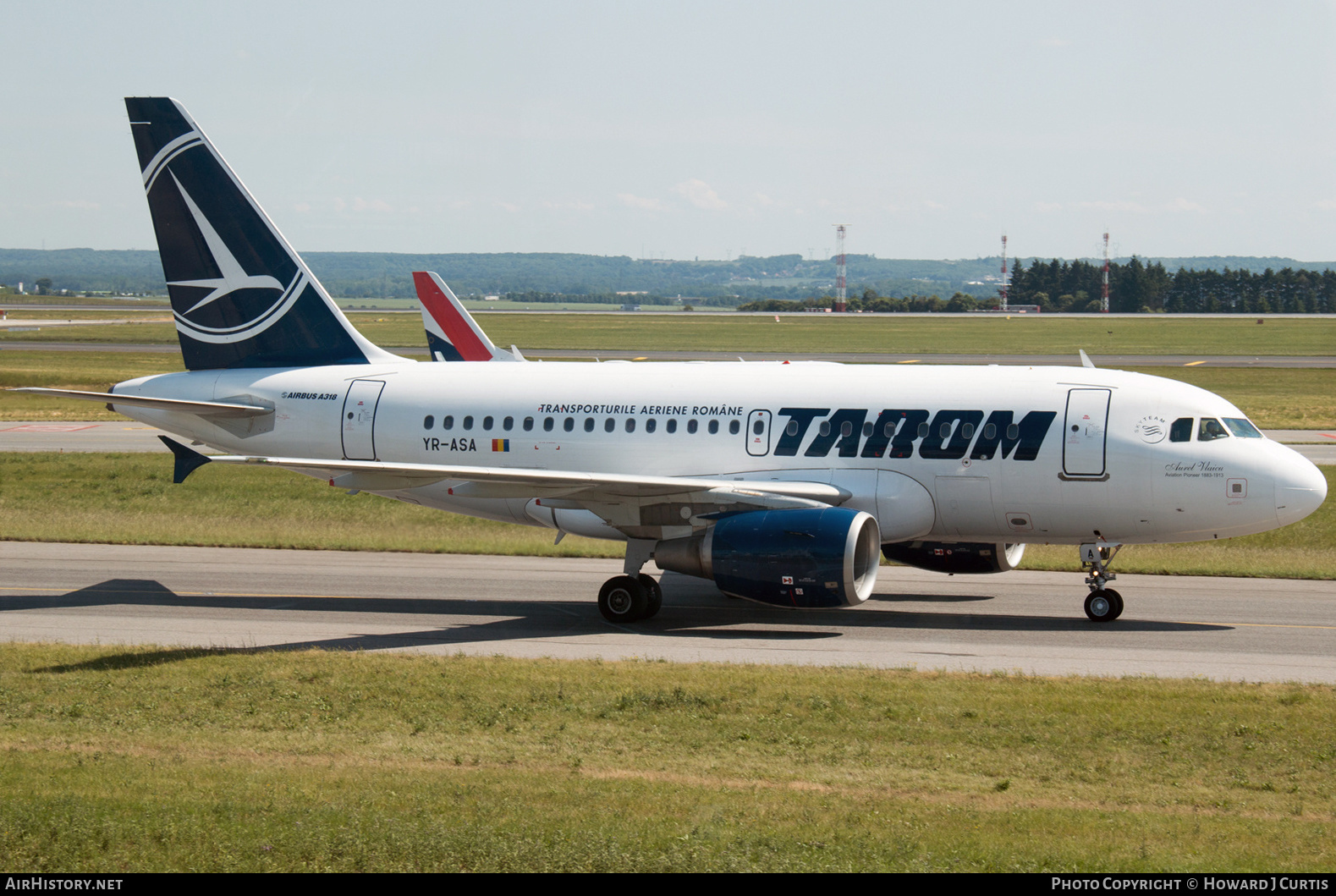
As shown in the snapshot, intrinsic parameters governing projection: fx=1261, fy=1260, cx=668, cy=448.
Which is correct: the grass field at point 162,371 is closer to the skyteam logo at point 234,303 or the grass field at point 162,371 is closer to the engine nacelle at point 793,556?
the skyteam logo at point 234,303

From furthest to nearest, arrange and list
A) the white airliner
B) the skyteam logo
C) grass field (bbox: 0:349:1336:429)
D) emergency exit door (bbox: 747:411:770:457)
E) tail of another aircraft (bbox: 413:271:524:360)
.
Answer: grass field (bbox: 0:349:1336:429) < tail of another aircraft (bbox: 413:271:524:360) < the skyteam logo < emergency exit door (bbox: 747:411:770:457) < the white airliner

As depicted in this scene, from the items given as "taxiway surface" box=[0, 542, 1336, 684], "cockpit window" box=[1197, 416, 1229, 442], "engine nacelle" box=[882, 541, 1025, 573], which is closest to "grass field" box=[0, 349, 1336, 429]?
"taxiway surface" box=[0, 542, 1336, 684]

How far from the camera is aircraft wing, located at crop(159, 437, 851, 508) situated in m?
22.4

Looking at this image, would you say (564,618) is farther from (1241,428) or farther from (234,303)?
(1241,428)

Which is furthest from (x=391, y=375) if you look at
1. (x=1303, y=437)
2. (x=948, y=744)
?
(x=1303, y=437)

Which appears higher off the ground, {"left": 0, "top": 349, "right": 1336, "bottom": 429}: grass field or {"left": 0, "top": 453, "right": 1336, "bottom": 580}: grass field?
{"left": 0, "top": 349, "right": 1336, "bottom": 429}: grass field

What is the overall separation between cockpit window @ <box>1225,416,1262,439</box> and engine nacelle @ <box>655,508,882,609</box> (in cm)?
660

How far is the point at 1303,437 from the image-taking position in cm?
5156

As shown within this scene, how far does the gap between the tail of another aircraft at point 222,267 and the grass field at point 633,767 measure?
387 inches

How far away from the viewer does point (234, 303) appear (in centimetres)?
2809

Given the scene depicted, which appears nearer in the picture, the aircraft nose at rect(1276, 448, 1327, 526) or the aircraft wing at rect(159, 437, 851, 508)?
the aircraft nose at rect(1276, 448, 1327, 526)

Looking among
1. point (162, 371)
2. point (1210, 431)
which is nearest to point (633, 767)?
point (1210, 431)

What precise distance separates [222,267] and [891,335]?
418 ft

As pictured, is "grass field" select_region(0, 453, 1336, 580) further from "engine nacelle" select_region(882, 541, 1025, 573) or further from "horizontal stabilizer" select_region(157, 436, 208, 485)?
"horizontal stabilizer" select_region(157, 436, 208, 485)
